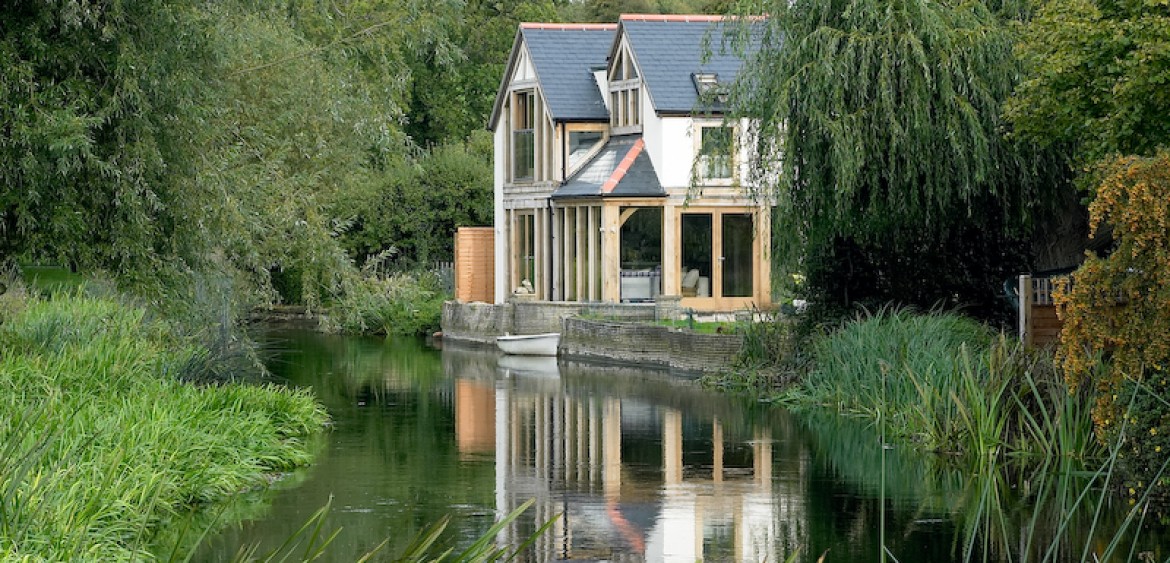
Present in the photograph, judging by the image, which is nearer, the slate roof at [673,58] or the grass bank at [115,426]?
the grass bank at [115,426]

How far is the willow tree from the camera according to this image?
22797 mm

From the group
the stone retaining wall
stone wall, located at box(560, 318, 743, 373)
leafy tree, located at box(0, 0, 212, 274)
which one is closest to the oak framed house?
the stone retaining wall

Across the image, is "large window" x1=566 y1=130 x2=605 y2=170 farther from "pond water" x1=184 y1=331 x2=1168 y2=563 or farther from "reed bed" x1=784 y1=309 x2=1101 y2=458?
"reed bed" x1=784 y1=309 x2=1101 y2=458

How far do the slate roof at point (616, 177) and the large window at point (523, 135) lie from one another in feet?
7.07

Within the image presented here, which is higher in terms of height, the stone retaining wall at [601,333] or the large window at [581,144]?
the large window at [581,144]

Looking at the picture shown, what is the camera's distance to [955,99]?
74.8 feet

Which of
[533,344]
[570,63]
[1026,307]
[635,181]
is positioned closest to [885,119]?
[1026,307]

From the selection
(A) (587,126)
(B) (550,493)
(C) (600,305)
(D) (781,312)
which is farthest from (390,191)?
(B) (550,493)

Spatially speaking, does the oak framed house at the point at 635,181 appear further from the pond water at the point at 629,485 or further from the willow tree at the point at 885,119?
the willow tree at the point at 885,119

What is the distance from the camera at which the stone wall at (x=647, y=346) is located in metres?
30.0

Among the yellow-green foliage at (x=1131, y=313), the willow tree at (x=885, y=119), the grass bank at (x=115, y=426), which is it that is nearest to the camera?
the grass bank at (x=115, y=426)

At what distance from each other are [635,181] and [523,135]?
4.89 metres

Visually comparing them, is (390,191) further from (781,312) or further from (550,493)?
(550,493)

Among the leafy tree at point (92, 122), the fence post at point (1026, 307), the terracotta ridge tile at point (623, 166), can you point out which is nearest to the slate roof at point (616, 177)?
the terracotta ridge tile at point (623, 166)
